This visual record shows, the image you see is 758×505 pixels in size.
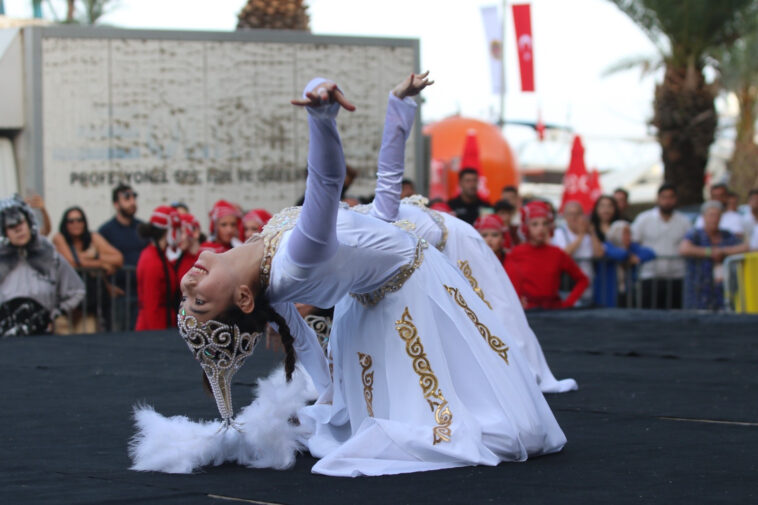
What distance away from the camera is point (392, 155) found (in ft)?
16.0

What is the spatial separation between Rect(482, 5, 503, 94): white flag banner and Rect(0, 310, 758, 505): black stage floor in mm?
12976

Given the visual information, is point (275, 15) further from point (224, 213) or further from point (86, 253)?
point (224, 213)

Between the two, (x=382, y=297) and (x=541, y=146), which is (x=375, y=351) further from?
(x=541, y=146)

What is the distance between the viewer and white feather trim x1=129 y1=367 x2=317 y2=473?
13.4ft

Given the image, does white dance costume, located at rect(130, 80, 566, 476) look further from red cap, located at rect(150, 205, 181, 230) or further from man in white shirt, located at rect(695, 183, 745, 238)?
man in white shirt, located at rect(695, 183, 745, 238)

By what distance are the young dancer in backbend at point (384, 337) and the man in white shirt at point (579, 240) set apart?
7.36 meters

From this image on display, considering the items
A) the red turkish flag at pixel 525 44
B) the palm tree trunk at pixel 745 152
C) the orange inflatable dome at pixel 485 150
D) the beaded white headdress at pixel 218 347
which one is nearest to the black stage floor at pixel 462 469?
the beaded white headdress at pixel 218 347

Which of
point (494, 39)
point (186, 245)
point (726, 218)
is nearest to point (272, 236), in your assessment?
point (186, 245)

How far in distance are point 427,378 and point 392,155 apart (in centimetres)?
111

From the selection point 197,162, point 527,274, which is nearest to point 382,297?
point 527,274

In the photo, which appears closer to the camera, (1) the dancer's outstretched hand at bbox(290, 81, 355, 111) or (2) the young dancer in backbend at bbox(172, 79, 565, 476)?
(1) the dancer's outstretched hand at bbox(290, 81, 355, 111)

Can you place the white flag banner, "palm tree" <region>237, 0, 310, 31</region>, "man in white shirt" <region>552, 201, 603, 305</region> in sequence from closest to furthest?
"man in white shirt" <region>552, 201, 603, 305</region>, "palm tree" <region>237, 0, 310, 31</region>, the white flag banner

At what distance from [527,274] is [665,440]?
568 cm

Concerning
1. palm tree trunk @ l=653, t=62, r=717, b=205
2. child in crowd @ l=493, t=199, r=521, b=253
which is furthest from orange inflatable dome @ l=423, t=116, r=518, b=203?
child in crowd @ l=493, t=199, r=521, b=253
